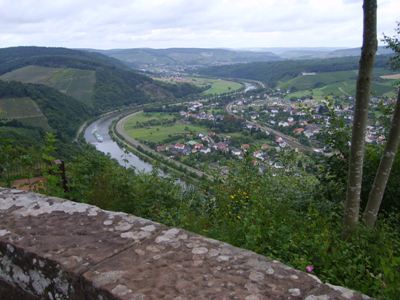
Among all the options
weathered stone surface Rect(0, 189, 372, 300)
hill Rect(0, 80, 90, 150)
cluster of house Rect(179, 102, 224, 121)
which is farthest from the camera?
cluster of house Rect(179, 102, 224, 121)

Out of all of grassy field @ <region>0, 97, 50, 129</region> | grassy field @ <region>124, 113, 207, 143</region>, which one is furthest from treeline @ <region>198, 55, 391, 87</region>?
grassy field @ <region>0, 97, 50, 129</region>

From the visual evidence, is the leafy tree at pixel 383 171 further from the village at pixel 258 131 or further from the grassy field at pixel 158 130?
the grassy field at pixel 158 130

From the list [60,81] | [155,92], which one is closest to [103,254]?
[60,81]

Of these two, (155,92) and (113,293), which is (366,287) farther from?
(155,92)

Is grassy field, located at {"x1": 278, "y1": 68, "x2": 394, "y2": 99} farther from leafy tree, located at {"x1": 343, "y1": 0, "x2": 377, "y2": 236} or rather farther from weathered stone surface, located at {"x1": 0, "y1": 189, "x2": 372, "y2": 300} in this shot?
weathered stone surface, located at {"x1": 0, "y1": 189, "x2": 372, "y2": 300}

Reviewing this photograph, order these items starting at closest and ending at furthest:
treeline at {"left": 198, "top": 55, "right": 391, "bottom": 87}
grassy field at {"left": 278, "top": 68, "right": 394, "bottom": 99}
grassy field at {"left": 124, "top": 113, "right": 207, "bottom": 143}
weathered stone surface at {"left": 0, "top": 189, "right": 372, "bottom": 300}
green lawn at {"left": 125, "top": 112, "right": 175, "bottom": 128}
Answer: weathered stone surface at {"left": 0, "top": 189, "right": 372, "bottom": 300} → grassy field at {"left": 124, "top": 113, "right": 207, "bottom": 143} → green lawn at {"left": 125, "top": 112, "right": 175, "bottom": 128} → grassy field at {"left": 278, "top": 68, "right": 394, "bottom": 99} → treeline at {"left": 198, "top": 55, "right": 391, "bottom": 87}

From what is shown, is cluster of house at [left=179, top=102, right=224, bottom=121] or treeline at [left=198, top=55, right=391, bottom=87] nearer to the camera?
cluster of house at [left=179, top=102, right=224, bottom=121]
